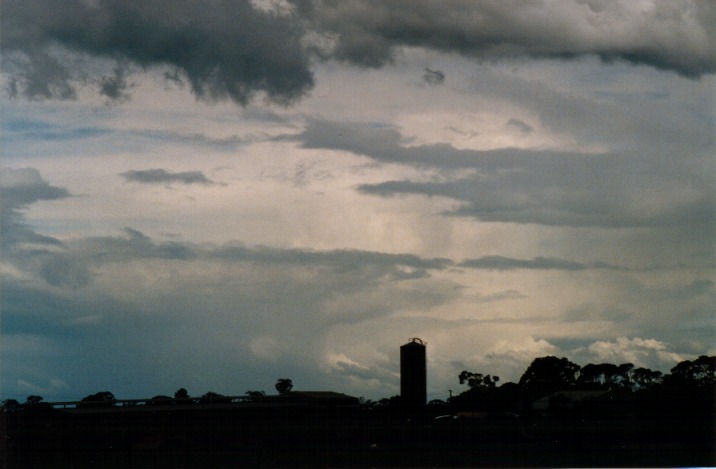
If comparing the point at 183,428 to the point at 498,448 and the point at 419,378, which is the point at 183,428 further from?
the point at 419,378

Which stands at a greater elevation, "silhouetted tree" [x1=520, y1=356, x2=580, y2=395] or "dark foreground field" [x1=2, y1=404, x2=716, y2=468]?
"silhouetted tree" [x1=520, y1=356, x2=580, y2=395]

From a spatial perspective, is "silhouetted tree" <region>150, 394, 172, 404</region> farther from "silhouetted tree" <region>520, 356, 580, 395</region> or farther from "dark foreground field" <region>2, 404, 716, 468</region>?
"silhouetted tree" <region>520, 356, 580, 395</region>

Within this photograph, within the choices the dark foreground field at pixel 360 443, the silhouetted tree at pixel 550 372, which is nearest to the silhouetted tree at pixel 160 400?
the dark foreground field at pixel 360 443

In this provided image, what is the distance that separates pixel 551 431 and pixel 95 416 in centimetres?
3080

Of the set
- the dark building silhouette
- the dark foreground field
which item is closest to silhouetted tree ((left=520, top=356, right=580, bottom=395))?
the dark building silhouette

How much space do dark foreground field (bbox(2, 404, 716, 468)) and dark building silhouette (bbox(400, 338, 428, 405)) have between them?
13190mm

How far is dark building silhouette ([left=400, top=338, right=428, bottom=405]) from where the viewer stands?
69.8m

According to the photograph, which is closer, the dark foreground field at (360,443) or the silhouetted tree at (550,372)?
the dark foreground field at (360,443)

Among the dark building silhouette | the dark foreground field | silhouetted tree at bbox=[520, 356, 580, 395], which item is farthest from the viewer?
silhouetted tree at bbox=[520, 356, 580, 395]

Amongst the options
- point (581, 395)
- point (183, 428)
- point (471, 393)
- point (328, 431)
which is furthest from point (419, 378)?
point (183, 428)

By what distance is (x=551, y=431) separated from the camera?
51.9 meters

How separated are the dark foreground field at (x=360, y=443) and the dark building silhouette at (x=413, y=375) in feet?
43.3

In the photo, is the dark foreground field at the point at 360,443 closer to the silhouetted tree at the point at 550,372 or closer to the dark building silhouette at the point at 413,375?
the dark building silhouette at the point at 413,375

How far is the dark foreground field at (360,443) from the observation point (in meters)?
46.2
